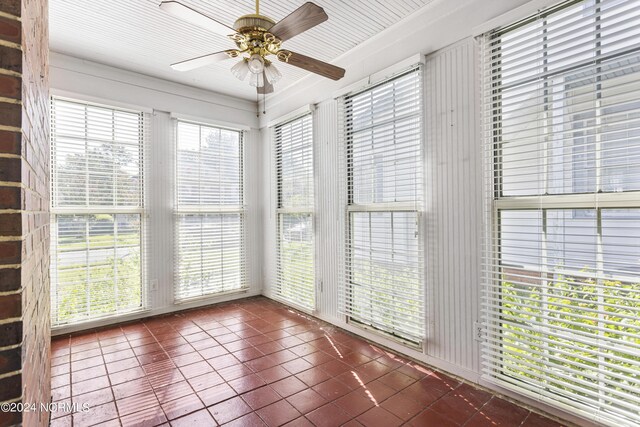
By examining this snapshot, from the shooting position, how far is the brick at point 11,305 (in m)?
0.80

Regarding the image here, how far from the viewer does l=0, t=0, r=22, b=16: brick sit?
2.69ft

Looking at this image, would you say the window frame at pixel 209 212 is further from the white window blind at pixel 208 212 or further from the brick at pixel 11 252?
the brick at pixel 11 252

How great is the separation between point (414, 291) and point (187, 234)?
3101 mm

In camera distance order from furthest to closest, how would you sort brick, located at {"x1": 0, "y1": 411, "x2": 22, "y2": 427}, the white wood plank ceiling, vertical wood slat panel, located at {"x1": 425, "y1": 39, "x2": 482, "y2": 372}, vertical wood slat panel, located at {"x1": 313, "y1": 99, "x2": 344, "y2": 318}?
vertical wood slat panel, located at {"x1": 313, "y1": 99, "x2": 344, "y2": 318}
the white wood plank ceiling
vertical wood slat panel, located at {"x1": 425, "y1": 39, "x2": 482, "y2": 372}
brick, located at {"x1": 0, "y1": 411, "x2": 22, "y2": 427}

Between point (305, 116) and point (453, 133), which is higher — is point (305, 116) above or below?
above

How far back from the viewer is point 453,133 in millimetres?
2588

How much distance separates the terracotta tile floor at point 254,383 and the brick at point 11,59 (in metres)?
2.13

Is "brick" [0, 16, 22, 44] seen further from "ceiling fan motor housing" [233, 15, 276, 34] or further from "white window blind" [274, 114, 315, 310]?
"white window blind" [274, 114, 315, 310]

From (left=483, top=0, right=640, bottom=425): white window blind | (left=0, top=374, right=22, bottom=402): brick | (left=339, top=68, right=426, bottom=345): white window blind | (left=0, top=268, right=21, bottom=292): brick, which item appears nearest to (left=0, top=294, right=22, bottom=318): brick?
(left=0, top=268, right=21, bottom=292): brick

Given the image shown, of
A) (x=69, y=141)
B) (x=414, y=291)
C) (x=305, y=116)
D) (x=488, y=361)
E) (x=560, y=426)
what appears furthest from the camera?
(x=305, y=116)

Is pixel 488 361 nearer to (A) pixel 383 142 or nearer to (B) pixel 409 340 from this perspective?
(B) pixel 409 340

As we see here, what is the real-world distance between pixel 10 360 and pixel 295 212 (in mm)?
3617

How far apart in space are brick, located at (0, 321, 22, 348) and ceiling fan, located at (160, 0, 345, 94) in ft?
5.37

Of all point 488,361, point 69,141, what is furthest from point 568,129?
point 69,141
